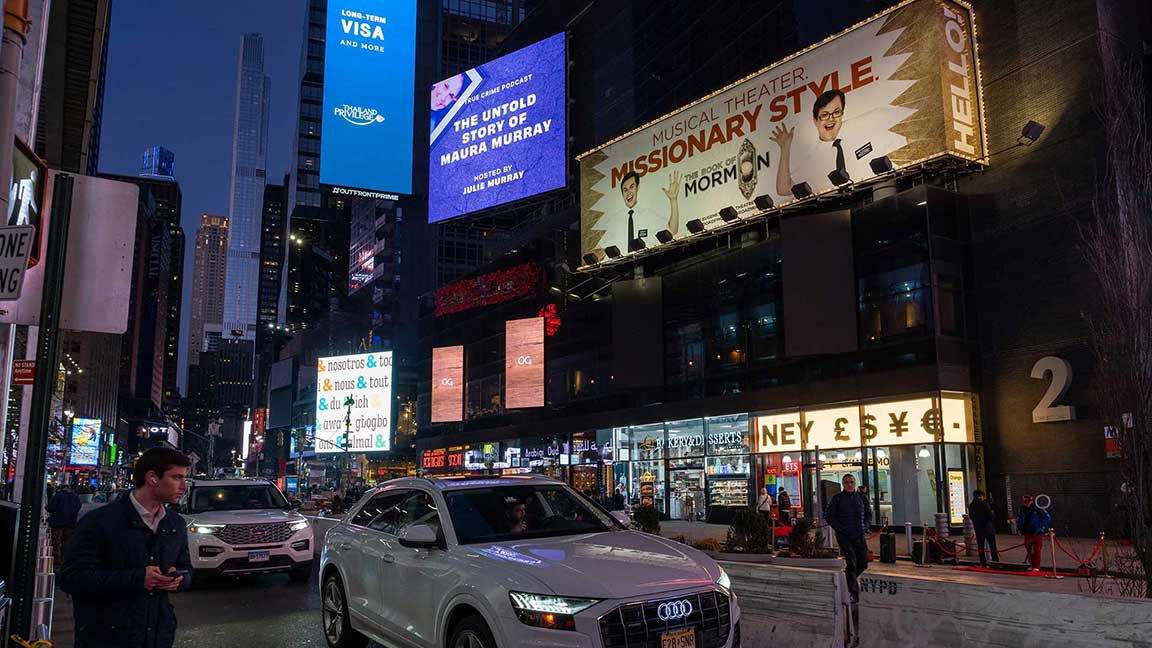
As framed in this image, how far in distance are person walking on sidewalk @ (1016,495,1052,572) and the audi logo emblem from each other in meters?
14.1

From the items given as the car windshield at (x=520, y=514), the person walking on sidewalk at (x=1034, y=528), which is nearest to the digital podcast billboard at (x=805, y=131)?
the person walking on sidewalk at (x=1034, y=528)

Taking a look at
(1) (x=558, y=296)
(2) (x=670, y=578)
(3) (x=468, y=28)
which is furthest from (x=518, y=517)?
(3) (x=468, y=28)

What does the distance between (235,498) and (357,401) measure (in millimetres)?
51064

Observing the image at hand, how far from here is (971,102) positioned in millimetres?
27547

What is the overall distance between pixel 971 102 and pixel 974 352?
7.96 metres

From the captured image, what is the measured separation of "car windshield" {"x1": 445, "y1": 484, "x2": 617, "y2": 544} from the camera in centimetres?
732

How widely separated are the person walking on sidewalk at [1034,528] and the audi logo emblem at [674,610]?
14.1 meters

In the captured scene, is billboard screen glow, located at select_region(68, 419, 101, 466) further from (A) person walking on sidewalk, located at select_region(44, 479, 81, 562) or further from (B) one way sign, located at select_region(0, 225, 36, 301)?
(B) one way sign, located at select_region(0, 225, 36, 301)

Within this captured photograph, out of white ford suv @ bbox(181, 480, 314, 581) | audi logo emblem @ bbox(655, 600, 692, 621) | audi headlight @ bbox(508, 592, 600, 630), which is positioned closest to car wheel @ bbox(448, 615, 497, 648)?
audi headlight @ bbox(508, 592, 600, 630)

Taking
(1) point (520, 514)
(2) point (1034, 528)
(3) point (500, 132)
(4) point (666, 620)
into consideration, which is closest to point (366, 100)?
(3) point (500, 132)

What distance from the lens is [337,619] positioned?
9.08 metres

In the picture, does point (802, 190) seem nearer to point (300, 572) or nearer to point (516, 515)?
point (300, 572)

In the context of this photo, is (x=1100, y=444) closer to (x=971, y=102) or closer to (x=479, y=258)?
(x=971, y=102)

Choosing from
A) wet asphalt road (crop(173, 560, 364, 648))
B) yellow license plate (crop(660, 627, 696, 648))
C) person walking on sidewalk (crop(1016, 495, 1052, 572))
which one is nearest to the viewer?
yellow license plate (crop(660, 627, 696, 648))
